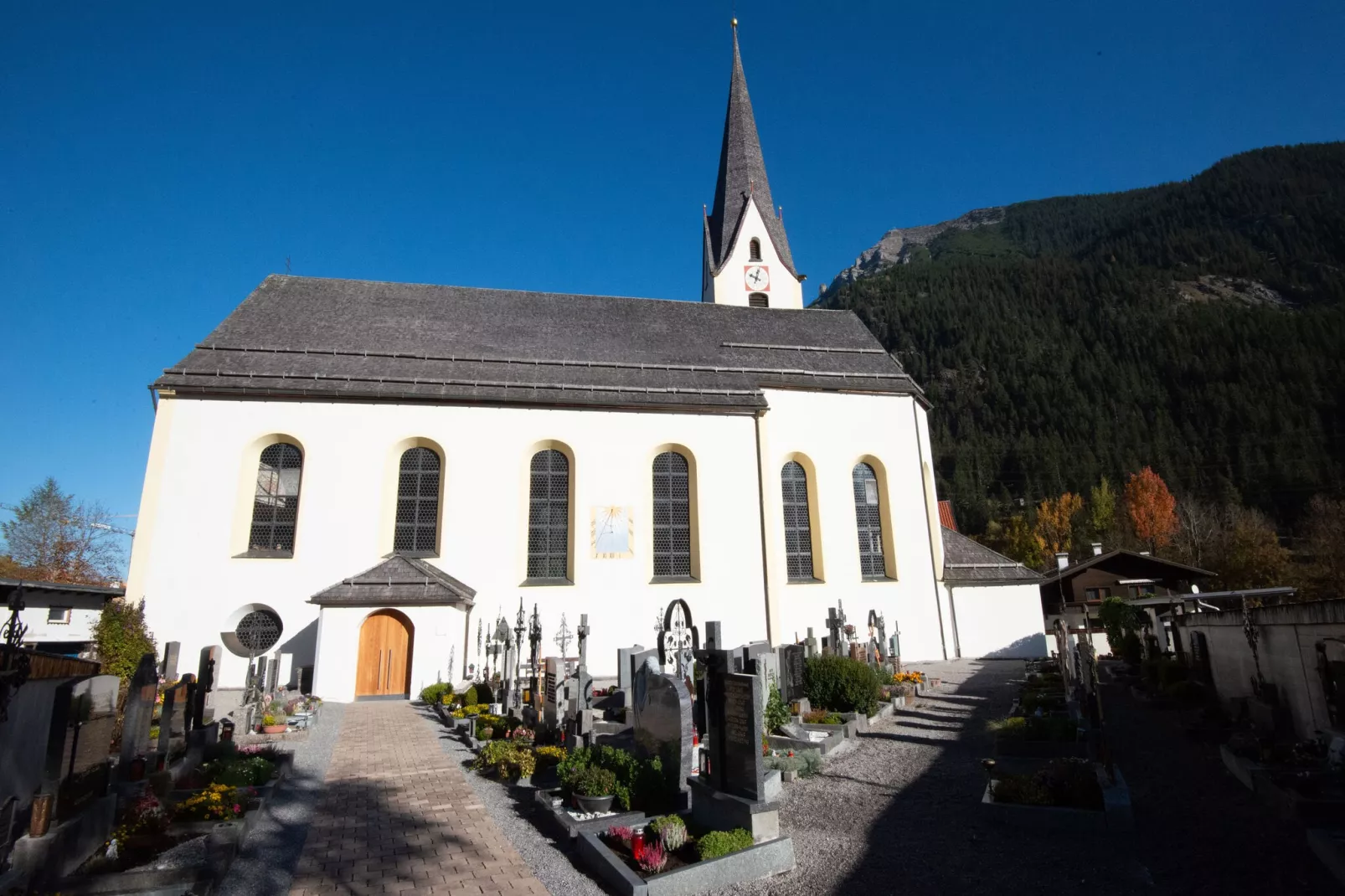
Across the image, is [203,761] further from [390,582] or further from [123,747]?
[390,582]

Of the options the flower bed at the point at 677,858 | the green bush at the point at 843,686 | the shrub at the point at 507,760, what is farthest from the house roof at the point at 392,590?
the flower bed at the point at 677,858

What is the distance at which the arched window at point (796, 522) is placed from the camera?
22.4 m

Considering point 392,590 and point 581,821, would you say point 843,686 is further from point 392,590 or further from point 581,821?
point 392,590

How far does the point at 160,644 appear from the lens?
17.3 metres

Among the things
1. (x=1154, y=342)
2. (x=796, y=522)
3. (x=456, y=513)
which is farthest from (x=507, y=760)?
(x=1154, y=342)

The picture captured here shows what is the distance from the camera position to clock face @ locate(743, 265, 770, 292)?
3212cm

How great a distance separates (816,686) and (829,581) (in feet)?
28.3

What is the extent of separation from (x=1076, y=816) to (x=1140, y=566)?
2889cm

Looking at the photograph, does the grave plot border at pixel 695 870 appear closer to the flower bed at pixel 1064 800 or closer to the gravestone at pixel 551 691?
the flower bed at pixel 1064 800

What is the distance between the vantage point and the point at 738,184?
3409cm

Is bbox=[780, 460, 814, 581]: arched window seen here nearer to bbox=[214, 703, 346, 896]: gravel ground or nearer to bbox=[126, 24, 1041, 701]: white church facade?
bbox=[126, 24, 1041, 701]: white church facade

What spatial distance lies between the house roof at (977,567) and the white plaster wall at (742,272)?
13243 millimetres

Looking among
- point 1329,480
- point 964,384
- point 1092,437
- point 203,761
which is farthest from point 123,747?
point 964,384

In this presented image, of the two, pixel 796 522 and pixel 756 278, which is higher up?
pixel 756 278
